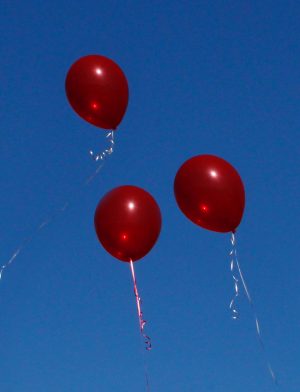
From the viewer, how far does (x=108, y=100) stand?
26.0ft

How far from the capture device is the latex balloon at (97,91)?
791 centimetres

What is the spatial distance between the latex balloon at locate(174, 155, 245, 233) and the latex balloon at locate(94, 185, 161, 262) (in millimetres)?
389

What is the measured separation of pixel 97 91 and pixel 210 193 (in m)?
1.98

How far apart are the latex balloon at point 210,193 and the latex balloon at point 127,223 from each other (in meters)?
0.39

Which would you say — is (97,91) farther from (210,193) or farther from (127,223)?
(210,193)

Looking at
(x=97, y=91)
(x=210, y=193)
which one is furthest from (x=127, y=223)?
(x=97, y=91)

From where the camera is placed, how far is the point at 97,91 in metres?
7.90

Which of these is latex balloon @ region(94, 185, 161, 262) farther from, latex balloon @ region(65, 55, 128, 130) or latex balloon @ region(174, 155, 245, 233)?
latex balloon @ region(65, 55, 128, 130)

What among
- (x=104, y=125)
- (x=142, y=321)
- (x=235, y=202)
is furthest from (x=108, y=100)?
(x=142, y=321)

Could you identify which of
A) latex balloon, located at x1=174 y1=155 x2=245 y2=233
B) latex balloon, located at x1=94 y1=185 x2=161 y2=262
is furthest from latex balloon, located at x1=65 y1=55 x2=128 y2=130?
latex balloon, located at x1=174 y1=155 x2=245 y2=233

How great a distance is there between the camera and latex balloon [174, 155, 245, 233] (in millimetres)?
7008

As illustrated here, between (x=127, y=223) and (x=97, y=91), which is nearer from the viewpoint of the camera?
(x=127, y=223)

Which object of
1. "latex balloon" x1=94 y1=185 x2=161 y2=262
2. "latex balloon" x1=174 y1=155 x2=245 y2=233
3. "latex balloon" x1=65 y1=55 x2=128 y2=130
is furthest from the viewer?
"latex balloon" x1=65 y1=55 x2=128 y2=130

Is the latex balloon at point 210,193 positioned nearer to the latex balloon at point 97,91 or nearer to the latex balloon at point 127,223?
the latex balloon at point 127,223
